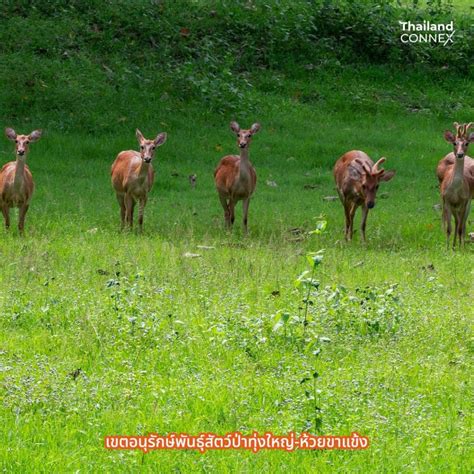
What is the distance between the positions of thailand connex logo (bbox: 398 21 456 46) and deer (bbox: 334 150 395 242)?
12.7 meters

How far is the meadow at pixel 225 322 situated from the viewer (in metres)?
6.52

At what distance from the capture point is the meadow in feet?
21.4

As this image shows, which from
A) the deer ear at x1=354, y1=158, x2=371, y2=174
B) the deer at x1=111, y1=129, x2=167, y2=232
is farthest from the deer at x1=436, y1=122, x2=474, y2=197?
the deer at x1=111, y1=129, x2=167, y2=232

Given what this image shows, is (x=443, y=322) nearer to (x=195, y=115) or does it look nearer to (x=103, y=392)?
(x=103, y=392)

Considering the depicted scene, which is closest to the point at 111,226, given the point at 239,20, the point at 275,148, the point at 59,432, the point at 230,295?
the point at 230,295

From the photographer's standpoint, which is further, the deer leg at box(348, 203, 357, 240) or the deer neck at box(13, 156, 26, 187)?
the deer leg at box(348, 203, 357, 240)

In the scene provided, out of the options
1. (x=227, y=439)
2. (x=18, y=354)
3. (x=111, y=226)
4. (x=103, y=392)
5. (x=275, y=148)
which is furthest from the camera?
(x=275, y=148)

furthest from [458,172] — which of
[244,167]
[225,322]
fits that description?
[225,322]

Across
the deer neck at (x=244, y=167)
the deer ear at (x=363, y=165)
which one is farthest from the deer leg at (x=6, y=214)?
the deer ear at (x=363, y=165)

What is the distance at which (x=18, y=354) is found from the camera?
8.02 m

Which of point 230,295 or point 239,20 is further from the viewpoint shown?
point 239,20

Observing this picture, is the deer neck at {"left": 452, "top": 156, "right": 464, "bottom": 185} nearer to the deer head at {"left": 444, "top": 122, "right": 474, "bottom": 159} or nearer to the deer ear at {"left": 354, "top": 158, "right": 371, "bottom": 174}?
the deer head at {"left": 444, "top": 122, "right": 474, "bottom": 159}

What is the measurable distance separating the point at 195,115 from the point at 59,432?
17.5 meters

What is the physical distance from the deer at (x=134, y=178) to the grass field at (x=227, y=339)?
1.28 ft
